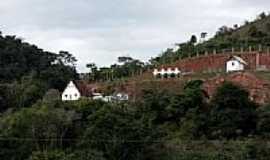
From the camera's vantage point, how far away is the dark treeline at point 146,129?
39.1 m

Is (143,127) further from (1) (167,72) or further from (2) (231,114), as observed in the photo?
(1) (167,72)

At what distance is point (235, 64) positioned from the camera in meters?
61.2

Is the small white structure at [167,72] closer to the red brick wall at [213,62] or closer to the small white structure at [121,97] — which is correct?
the red brick wall at [213,62]

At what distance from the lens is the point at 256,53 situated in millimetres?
63375

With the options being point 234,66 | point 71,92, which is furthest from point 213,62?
point 71,92

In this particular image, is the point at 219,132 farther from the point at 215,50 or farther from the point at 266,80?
the point at 215,50

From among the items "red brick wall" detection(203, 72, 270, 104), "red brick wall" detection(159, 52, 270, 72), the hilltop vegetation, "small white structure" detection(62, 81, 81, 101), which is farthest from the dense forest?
the hilltop vegetation

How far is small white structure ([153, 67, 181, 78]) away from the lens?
2469 inches

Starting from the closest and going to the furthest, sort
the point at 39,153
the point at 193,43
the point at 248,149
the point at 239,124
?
the point at 39,153 < the point at 248,149 < the point at 239,124 < the point at 193,43

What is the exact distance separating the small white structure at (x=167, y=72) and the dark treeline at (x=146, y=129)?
13.9 m

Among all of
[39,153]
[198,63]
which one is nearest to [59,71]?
[198,63]

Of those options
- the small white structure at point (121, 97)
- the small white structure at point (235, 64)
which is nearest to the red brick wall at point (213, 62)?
the small white structure at point (235, 64)

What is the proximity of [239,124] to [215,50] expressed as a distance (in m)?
23.0

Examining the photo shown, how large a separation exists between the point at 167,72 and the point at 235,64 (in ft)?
19.4
